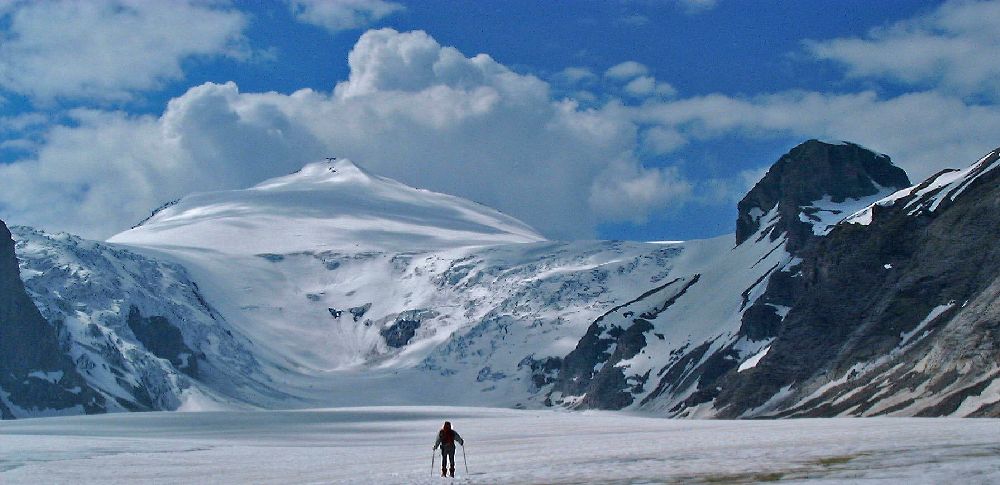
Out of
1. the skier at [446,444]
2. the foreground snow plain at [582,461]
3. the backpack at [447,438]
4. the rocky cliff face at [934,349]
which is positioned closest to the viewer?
the foreground snow plain at [582,461]

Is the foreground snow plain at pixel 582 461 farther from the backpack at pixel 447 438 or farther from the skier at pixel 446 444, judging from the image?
the backpack at pixel 447 438

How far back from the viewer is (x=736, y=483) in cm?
3931

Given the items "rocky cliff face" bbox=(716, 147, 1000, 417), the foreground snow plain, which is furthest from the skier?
"rocky cliff face" bbox=(716, 147, 1000, 417)

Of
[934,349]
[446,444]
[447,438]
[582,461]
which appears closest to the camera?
[582,461]

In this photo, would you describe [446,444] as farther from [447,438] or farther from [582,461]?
[582,461]

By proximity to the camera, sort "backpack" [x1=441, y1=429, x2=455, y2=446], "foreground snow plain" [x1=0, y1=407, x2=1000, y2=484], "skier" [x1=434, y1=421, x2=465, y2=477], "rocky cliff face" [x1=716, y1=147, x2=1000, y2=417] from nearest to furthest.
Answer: "foreground snow plain" [x1=0, y1=407, x2=1000, y2=484] → "skier" [x1=434, y1=421, x2=465, y2=477] → "backpack" [x1=441, y1=429, x2=455, y2=446] → "rocky cliff face" [x1=716, y1=147, x2=1000, y2=417]

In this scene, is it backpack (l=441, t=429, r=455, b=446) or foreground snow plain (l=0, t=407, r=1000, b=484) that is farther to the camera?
backpack (l=441, t=429, r=455, b=446)

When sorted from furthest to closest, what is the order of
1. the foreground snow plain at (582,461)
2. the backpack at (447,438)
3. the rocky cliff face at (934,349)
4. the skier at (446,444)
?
the rocky cliff face at (934,349) → the backpack at (447,438) → the skier at (446,444) → the foreground snow plain at (582,461)

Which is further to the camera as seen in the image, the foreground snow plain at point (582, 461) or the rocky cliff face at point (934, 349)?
the rocky cliff face at point (934, 349)

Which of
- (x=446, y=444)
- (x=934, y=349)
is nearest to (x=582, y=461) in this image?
(x=446, y=444)

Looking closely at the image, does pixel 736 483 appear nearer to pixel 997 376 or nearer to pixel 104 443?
pixel 104 443

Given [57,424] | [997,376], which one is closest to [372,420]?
[57,424]

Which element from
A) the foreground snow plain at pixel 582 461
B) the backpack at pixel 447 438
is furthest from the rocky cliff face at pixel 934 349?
the backpack at pixel 447 438

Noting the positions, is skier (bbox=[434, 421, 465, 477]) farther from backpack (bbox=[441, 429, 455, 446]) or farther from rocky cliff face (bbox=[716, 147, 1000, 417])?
rocky cliff face (bbox=[716, 147, 1000, 417])
